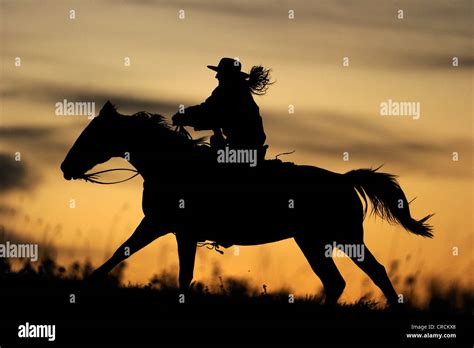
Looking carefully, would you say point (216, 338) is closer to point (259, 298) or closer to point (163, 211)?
point (259, 298)

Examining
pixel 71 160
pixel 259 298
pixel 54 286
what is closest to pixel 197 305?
pixel 259 298

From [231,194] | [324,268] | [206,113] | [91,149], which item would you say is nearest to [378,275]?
[324,268]

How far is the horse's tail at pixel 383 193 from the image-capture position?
14969mm

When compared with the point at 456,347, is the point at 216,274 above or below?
above

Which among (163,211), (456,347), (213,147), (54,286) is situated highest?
(213,147)

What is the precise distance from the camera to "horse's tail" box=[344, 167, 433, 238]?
14969 millimetres

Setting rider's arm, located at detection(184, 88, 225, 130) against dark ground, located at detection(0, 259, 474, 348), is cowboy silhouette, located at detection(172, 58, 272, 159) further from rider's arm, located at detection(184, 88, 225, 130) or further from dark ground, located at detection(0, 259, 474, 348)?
dark ground, located at detection(0, 259, 474, 348)

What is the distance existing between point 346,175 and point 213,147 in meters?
2.06

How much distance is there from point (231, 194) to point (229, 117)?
113 cm

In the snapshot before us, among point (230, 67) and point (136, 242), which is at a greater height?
point (230, 67)

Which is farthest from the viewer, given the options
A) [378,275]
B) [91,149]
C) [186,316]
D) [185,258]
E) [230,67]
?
[230,67]

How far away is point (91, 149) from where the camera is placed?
14.5 metres

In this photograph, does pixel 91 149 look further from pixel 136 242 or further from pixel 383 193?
pixel 383 193

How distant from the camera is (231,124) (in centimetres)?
1439
